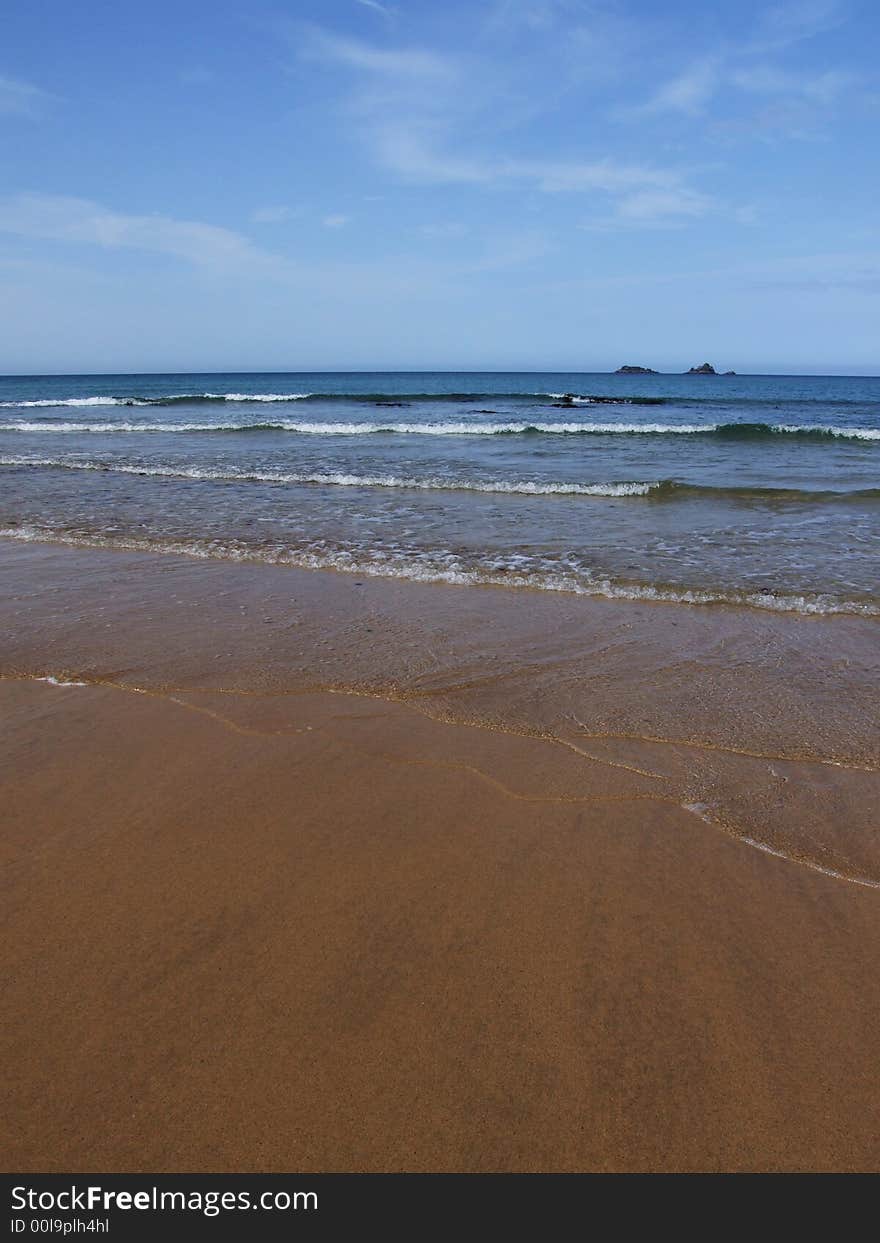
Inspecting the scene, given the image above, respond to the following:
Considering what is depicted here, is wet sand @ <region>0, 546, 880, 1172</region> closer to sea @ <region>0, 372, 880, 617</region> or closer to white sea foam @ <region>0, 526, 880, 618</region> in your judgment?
white sea foam @ <region>0, 526, 880, 618</region>

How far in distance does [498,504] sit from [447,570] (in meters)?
Result: 4.20

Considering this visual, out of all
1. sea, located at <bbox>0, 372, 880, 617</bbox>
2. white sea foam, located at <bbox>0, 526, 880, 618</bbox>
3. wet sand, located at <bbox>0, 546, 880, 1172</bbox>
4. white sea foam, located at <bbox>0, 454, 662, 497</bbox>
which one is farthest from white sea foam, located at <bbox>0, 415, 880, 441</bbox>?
wet sand, located at <bbox>0, 546, 880, 1172</bbox>

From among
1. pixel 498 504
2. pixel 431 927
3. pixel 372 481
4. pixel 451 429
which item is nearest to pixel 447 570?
pixel 498 504

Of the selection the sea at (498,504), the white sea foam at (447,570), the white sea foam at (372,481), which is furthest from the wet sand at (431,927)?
the white sea foam at (372,481)

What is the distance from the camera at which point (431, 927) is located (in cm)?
232

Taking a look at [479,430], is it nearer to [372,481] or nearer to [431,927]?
[372,481]

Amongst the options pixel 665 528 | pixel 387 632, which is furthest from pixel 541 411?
pixel 387 632

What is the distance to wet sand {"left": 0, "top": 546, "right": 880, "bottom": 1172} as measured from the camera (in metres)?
1.70

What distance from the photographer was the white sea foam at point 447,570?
6.09m

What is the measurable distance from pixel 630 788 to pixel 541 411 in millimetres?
34393

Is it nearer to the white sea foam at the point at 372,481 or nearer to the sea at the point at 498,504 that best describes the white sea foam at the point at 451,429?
the sea at the point at 498,504

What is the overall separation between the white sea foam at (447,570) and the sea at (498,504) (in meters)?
0.03

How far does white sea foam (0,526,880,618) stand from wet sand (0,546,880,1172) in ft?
5.89
